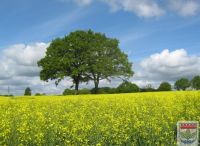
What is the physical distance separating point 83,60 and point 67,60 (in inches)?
108

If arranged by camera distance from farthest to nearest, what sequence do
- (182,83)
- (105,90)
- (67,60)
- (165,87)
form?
(182,83) < (105,90) < (165,87) < (67,60)

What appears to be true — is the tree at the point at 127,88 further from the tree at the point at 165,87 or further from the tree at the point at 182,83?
the tree at the point at 182,83

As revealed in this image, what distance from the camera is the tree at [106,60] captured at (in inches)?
2511

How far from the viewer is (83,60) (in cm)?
6456

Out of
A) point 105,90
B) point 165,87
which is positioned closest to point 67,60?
point 105,90

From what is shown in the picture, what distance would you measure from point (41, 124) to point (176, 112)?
4.67m

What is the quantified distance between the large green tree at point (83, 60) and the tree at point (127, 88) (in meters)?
1.26

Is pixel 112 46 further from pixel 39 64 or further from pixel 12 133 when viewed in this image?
pixel 12 133

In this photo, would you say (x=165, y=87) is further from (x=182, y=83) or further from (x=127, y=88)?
(x=182, y=83)

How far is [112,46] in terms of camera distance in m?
66.1

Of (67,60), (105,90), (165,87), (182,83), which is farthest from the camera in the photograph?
(182,83)

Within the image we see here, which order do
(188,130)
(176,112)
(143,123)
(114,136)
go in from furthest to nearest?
(176,112)
(143,123)
(114,136)
(188,130)

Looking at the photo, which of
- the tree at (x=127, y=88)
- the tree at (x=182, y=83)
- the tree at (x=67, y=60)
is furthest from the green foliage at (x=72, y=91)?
the tree at (x=182, y=83)

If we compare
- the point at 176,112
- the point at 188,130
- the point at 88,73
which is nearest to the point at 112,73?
the point at 88,73
